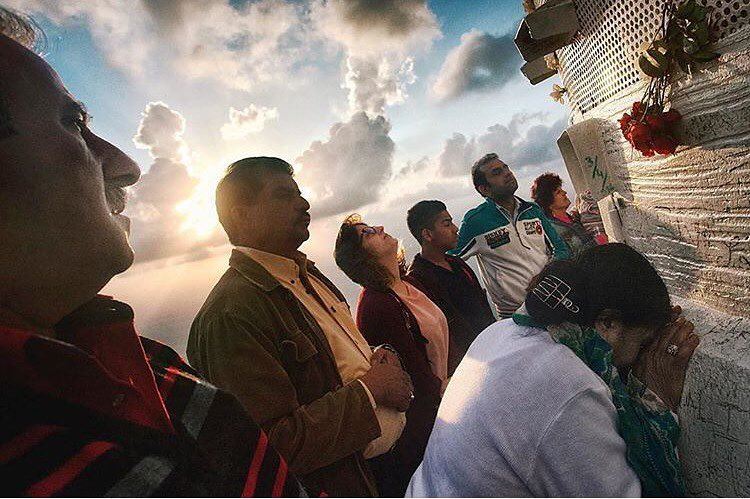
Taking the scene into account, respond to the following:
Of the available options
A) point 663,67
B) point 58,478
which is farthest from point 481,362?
point 663,67

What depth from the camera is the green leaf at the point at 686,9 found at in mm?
1820

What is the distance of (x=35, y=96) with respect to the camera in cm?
88

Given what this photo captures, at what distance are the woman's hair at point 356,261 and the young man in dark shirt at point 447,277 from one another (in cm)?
80

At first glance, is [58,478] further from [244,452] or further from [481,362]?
[481,362]

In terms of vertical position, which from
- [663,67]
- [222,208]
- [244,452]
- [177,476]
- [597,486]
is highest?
[222,208]

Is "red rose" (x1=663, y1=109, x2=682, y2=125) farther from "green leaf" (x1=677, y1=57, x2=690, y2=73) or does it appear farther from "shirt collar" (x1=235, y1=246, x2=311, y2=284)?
"shirt collar" (x1=235, y1=246, x2=311, y2=284)

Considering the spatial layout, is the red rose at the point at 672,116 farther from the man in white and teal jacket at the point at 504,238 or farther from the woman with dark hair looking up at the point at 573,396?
the man in white and teal jacket at the point at 504,238

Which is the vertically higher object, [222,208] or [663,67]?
[222,208]

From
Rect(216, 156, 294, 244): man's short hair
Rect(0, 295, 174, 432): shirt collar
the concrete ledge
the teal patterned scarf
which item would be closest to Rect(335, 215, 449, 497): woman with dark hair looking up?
Rect(216, 156, 294, 244): man's short hair

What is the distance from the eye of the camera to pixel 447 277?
409 cm

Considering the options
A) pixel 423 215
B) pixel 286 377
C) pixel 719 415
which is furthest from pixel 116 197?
pixel 423 215

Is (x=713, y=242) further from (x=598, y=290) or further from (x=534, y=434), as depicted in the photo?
(x=534, y=434)

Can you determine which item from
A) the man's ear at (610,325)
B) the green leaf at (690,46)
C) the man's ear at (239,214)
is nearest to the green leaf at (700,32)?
the green leaf at (690,46)

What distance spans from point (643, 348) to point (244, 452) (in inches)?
84.2
